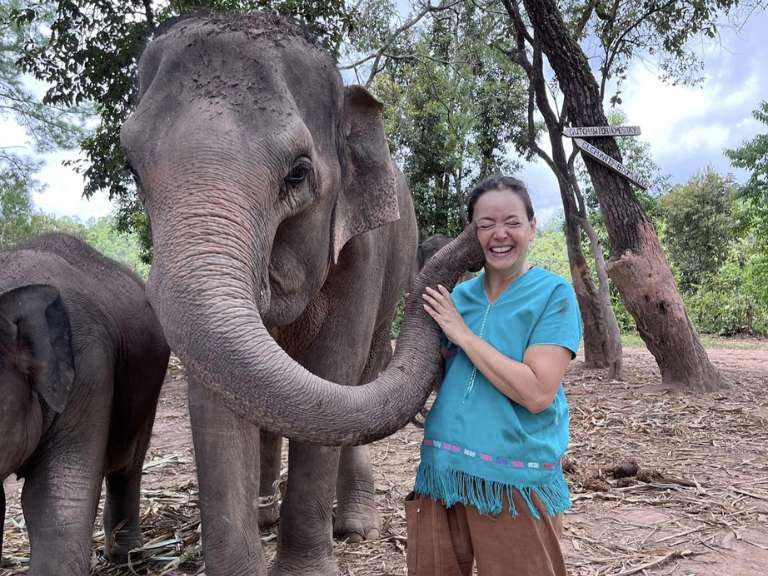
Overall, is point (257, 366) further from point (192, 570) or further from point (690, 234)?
point (690, 234)

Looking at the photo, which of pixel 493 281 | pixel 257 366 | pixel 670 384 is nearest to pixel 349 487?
pixel 493 281

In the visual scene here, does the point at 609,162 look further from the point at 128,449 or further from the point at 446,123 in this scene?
the point at 446,123

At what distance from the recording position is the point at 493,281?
96.2 inches

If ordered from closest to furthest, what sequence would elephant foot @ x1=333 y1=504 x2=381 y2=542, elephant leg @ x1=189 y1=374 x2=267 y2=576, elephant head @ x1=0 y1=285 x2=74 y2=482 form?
elephant head @ x1=0 y1=285 x2=74 y2=482
elephant leg @ x1=189 y1=374 x2=267 y2=576
elephant foot @ x1=333 y1=504 x2=381 y2=542

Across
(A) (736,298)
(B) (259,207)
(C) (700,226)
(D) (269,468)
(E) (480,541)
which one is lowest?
(E) (480,541)

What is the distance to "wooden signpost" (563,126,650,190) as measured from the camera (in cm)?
799

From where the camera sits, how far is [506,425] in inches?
87.6

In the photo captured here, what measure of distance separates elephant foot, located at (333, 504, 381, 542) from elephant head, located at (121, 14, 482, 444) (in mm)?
1715

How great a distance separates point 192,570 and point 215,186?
219 centimetres

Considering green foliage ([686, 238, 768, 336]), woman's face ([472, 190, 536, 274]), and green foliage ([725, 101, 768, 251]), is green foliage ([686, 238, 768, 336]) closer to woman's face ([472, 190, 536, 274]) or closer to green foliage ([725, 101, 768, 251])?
green foliage ([725, 101, 768, 251])

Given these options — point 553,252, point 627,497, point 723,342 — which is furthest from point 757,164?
point 553,252

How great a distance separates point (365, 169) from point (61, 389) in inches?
54.1

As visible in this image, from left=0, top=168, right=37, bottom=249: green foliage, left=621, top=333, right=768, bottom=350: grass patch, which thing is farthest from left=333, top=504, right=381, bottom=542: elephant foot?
left=0, top=168, right=37, bottom=249: green foliage

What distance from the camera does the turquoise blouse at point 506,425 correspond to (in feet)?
7.30
